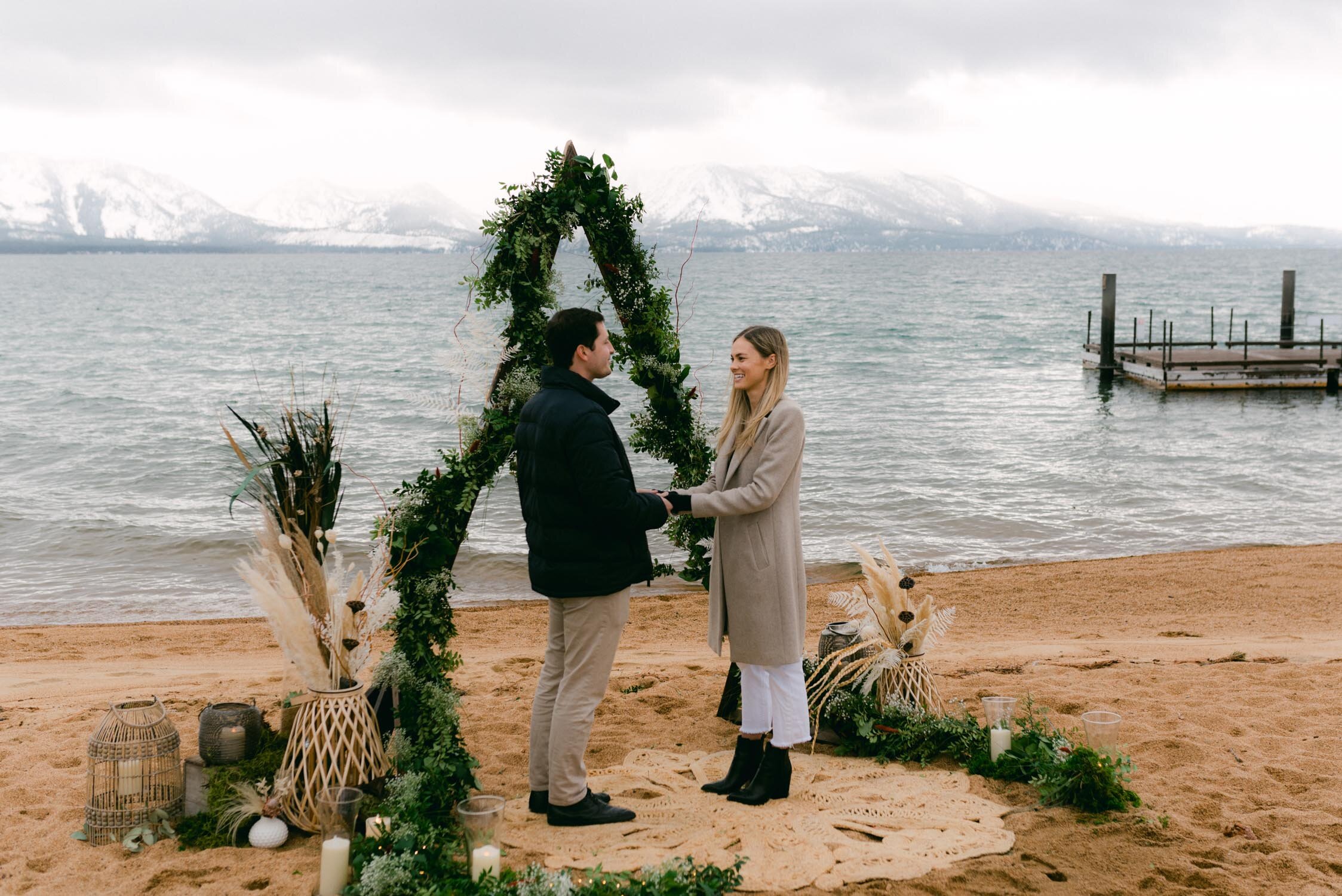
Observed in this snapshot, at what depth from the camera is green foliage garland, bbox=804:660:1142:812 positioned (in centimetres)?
432

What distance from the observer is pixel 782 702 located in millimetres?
4496

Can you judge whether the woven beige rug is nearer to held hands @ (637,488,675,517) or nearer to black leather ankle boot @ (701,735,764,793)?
black leather ankle boot @ (701,735,764,793)

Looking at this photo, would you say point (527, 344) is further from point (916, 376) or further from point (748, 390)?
point (916, 376)

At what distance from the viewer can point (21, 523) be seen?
1444 centimetres

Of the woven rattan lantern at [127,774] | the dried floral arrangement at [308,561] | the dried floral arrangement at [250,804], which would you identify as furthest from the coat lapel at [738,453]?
the woven rattan lantern at [127,774]

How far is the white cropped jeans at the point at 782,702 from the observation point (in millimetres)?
A: 4496

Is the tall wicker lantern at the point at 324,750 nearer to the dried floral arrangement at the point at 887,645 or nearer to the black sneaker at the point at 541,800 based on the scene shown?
the black sneaker at the point at 541,800

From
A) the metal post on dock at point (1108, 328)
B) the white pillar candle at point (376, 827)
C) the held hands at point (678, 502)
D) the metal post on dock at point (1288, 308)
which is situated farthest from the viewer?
the metal post on dock at point (1288, 308)

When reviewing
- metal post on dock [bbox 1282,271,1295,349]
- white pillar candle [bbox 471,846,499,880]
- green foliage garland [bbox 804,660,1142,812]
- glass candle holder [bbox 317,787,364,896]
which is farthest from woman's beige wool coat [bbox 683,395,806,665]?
metal post on dock [bbox 1282,271,1295,349]

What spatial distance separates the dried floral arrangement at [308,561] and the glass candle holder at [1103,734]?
3.24 metres

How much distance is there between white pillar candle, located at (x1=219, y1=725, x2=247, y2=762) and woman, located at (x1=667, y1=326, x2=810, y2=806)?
214cm

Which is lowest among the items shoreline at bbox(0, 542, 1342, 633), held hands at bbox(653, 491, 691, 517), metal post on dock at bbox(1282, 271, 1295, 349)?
shoreline at bbox(0, 542, 1342, 633)

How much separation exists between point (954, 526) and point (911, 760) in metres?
9.82

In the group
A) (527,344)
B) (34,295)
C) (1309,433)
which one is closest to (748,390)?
(527,344)
